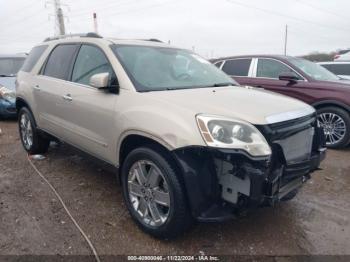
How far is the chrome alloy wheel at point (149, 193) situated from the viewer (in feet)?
9.73

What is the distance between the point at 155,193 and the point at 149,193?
97 millimetres

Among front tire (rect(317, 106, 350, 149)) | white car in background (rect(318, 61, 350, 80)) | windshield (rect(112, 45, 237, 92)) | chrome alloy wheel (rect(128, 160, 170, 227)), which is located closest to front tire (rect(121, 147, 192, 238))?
chrome alloy wheel (rect(128, 160, 170, 227))

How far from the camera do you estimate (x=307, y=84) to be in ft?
21.1

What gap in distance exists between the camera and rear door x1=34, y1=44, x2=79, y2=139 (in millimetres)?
4273

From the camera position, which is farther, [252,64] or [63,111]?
[252,64]

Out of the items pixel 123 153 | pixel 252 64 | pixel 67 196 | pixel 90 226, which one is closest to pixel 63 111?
pixel 67 196

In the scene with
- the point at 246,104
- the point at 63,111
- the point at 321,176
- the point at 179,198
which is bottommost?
the point at 321,176

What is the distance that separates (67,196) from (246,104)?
2.31 m

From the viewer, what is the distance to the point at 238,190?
8.62 feet

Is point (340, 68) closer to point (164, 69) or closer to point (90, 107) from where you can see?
point (164, 69)

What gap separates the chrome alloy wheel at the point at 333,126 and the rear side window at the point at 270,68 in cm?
119

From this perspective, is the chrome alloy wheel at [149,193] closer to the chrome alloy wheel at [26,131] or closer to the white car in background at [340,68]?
the chrome alloy wheel at [26,131]

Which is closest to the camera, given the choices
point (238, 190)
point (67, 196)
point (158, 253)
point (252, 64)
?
point (238, 190)

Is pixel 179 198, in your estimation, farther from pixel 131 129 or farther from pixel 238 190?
pixel 131 129
